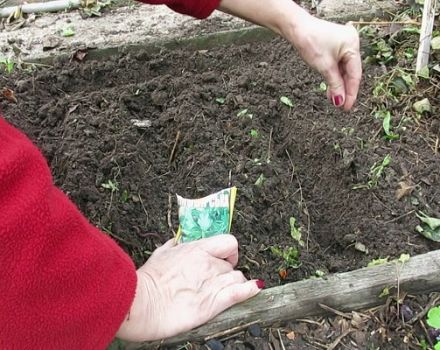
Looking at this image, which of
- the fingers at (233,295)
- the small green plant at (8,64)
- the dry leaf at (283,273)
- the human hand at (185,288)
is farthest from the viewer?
the small green plant at (8,64)

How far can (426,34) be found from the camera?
2373 mm

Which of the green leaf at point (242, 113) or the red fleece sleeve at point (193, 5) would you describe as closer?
the red fleece sleeve at point (193, 5)

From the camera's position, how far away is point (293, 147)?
2318mm

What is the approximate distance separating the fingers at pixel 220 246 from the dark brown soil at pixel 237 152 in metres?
0.17

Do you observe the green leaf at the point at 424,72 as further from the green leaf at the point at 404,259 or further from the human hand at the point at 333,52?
the green leaf at the point at 404,259

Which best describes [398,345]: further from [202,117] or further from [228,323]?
[202,117]

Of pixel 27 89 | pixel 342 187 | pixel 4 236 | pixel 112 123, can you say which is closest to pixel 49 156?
pixel 112 123

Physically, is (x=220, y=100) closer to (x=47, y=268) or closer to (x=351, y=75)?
(x=351, y=75)

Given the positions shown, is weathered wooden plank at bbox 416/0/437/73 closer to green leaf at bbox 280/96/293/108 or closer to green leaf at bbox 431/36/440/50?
green leaf at bbox 431/36/440/50

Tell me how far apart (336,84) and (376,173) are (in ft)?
1.62

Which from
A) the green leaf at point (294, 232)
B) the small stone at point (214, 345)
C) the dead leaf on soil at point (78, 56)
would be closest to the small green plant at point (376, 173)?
the green leaf at point (294, 232)

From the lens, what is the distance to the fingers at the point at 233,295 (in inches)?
64.4

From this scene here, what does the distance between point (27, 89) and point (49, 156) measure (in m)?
0.44

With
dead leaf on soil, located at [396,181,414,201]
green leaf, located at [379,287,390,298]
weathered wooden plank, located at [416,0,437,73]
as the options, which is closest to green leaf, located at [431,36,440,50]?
weathered wooden plank, located at [416,0,437,73]
